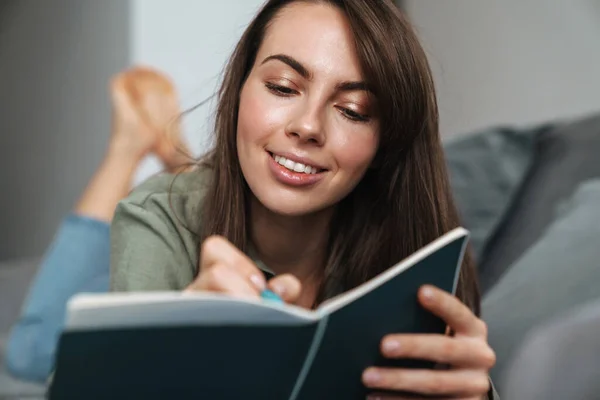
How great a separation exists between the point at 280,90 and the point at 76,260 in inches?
34.6

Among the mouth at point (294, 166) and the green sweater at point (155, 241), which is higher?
the mouth at point (294, 166)

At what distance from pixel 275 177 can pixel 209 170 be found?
187mm

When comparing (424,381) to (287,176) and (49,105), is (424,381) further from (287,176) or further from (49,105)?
(49,105)

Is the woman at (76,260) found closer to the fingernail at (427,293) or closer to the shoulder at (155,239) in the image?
the shoulder at (155,239)

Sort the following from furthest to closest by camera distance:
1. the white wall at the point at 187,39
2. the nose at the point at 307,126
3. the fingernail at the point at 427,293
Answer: the white wall at the point at 187,39
the nose at the point at 307,126
the fingernail at the point at 427,293

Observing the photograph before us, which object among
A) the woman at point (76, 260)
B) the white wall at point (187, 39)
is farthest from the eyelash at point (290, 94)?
the white wall at point (187, 39)

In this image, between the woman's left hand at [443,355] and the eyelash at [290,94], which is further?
the eyelash at [290,94]

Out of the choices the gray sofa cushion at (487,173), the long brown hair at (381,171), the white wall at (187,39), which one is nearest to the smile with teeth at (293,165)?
the long brown hair at (381,171)

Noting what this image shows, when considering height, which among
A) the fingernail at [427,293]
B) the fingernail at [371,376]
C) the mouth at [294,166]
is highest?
the mouth at [294,166]

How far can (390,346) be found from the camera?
27.7 inches

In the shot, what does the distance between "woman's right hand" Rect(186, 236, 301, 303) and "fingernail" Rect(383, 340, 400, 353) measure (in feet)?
0.31

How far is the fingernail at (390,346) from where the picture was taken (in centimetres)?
70

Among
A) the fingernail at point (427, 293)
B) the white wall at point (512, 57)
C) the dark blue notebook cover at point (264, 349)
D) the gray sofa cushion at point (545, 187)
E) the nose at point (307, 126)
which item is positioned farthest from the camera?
the white wall at point (512, 57)

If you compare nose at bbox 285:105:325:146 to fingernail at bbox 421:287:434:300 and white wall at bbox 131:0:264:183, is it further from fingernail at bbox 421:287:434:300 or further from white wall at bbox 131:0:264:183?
white wall at bbox 131:0:264:183
